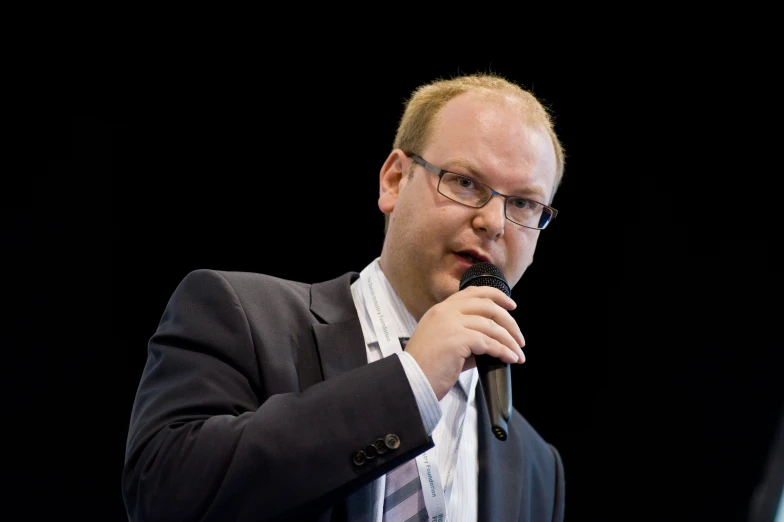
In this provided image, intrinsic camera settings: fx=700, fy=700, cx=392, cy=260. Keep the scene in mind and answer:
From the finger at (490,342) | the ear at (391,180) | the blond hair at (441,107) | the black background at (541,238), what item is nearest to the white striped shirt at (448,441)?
the ear at (391,180)

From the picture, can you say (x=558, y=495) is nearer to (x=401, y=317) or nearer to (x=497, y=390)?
(x=401, y=317)

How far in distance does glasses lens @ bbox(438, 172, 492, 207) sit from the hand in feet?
1.61

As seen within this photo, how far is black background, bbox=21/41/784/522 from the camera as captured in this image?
3.24m

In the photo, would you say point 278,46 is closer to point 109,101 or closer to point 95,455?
point 109,101

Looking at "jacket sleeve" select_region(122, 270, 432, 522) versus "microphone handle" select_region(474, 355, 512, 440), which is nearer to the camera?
"jacket sleeve" select_region(122, 270, 432, 522)

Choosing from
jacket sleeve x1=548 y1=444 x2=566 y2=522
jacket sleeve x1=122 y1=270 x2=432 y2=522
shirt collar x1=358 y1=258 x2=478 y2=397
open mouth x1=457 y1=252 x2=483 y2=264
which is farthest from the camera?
jacket sleeve x1=548 y1=444 x2=566 y2=522

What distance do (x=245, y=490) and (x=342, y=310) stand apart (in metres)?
0.77

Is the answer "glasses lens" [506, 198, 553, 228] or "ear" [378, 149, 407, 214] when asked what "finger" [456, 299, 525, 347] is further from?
"ear" [378, 149, 407, 214]

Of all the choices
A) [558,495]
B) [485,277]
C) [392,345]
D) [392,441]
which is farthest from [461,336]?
[558,495]

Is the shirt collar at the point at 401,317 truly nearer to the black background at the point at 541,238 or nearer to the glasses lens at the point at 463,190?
the glasses lens at the point at 463,190

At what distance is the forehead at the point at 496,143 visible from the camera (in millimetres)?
2039

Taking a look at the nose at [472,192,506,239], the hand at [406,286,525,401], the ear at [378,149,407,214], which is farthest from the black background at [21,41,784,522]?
the hand at [406,286,525,401]

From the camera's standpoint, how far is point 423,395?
1423mm

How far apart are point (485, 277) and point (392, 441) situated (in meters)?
0.59
